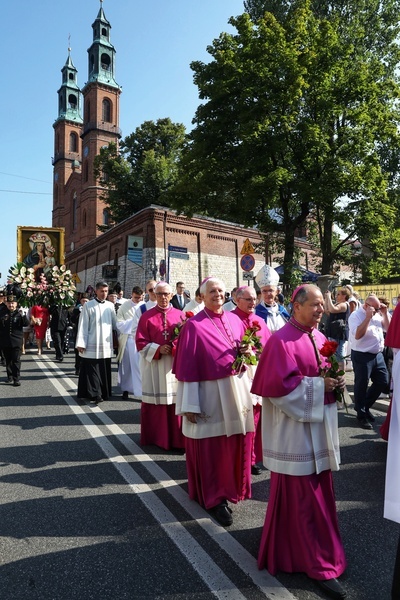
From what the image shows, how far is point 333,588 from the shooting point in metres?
2.82

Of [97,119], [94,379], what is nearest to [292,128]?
[94,379]

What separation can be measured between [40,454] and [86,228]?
52.9 metres

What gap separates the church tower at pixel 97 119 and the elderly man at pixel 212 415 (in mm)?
52494

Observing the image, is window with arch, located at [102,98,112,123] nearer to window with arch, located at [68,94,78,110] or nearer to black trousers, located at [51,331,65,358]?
window with arch, located at [68,94,78,110]

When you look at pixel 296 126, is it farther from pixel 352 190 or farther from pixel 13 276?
pixel 13 276

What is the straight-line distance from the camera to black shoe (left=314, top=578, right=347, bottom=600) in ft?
9.17

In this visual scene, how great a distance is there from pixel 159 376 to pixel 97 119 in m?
57.0

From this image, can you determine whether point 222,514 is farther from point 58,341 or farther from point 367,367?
point 58,341

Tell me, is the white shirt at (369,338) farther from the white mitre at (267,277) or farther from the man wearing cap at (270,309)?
the white mitre at (267,277)

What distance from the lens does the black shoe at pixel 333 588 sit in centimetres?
279

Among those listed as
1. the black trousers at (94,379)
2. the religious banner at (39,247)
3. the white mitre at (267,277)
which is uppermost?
the religious banner at (39,247)

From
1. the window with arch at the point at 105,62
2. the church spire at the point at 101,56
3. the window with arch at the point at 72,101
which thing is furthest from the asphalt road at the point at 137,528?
the window with arch at the point at 72,101

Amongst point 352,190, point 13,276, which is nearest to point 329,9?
point 352,190

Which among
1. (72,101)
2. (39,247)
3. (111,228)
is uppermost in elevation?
(72,101)
